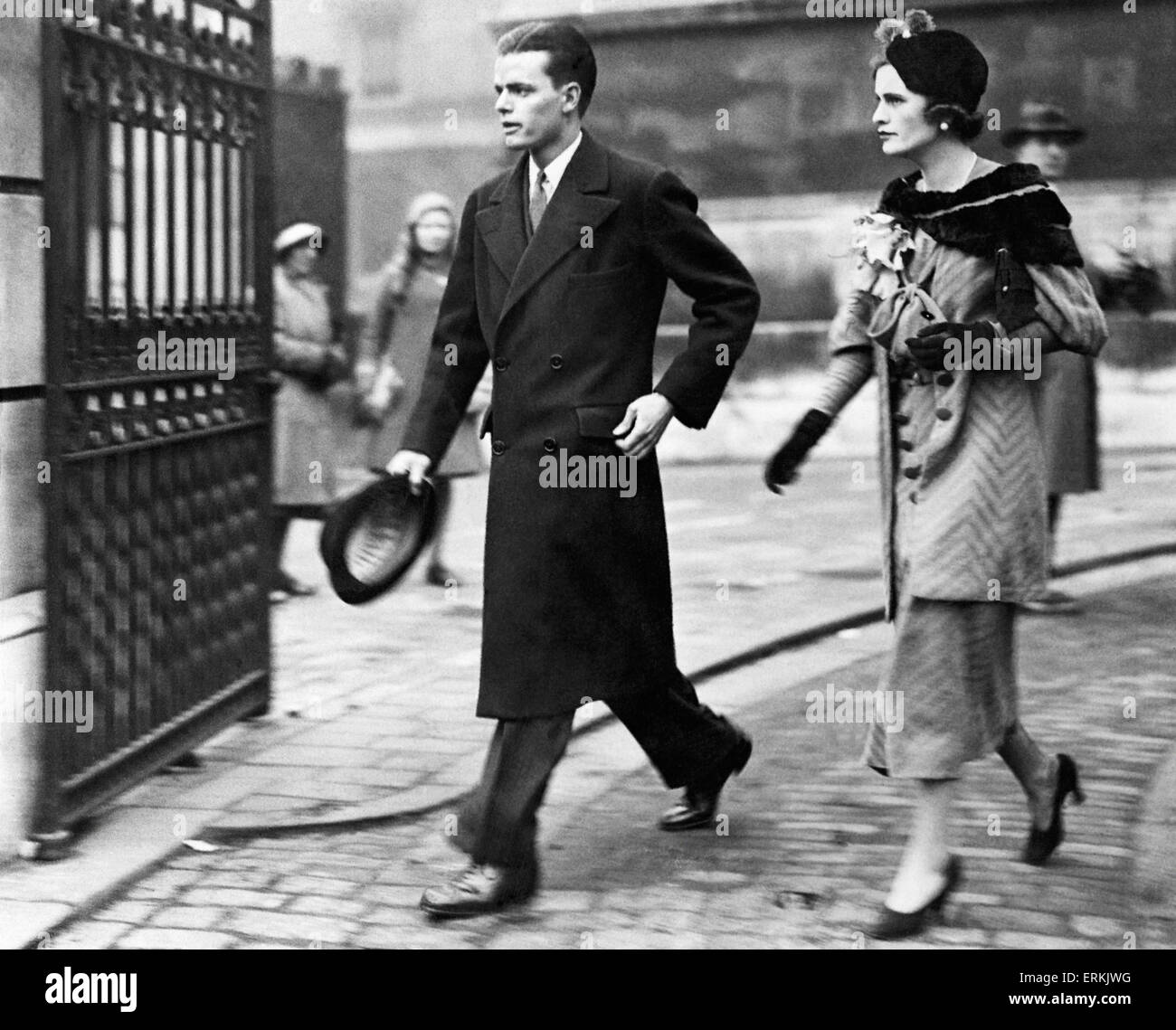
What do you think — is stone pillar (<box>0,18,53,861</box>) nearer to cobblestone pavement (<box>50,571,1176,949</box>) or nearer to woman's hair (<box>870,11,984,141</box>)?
cobblestone pavement (<box>50,571,1176,949</box>)

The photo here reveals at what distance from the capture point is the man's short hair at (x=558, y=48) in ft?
15.8

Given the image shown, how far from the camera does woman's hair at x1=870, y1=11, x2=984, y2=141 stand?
4676 mm

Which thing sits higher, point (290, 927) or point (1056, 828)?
point (1056, 828)

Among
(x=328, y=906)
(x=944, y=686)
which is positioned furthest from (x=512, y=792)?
(x=944, y=686)

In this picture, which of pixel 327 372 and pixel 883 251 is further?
pixel 327 372

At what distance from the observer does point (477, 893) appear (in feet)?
15.7

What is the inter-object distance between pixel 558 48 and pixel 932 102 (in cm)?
85

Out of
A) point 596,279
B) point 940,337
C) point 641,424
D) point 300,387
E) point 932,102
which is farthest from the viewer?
point 300,387

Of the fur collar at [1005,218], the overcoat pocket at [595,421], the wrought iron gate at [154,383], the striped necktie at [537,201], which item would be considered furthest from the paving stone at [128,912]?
the fur collar at [1005,218]

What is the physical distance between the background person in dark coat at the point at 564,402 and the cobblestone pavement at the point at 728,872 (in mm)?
256

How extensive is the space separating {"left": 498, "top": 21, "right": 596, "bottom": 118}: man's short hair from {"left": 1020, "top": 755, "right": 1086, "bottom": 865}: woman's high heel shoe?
1.93 m

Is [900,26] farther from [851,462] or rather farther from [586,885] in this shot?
[851,462]

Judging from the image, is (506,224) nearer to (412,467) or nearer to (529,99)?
(529,99)

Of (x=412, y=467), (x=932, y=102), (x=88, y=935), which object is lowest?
(x=88, y=935)
